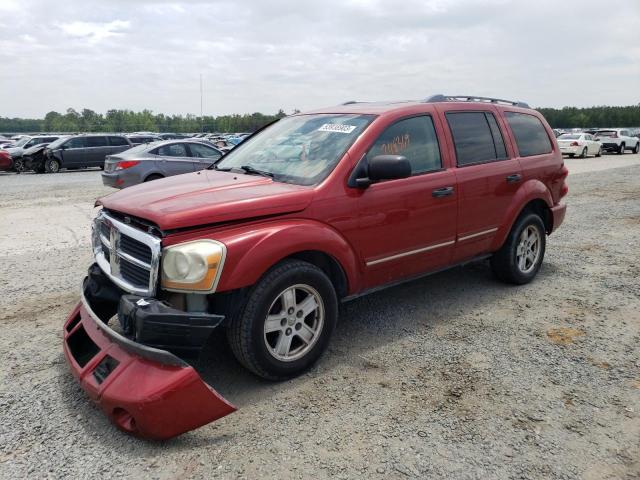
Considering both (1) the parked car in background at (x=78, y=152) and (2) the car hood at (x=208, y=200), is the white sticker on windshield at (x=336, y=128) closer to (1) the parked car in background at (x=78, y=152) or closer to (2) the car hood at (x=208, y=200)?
(2) the car hood at (x=208, y=200)

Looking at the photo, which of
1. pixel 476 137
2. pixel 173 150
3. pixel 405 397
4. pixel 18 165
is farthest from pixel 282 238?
pixel 18 165

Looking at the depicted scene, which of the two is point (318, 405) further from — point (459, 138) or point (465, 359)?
point (459, 138)

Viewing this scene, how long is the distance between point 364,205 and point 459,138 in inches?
55.0

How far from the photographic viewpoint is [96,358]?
3092 millimetres

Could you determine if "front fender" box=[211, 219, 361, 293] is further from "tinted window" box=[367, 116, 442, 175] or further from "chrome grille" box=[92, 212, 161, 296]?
"tinted window" box=[367, 116, 442, 175]

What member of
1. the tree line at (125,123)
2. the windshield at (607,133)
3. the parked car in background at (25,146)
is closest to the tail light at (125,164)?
the parked car in background at (25,146)

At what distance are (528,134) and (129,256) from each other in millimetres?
4220

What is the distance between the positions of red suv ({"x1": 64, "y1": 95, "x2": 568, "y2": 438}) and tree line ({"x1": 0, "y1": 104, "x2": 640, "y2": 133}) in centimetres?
7044

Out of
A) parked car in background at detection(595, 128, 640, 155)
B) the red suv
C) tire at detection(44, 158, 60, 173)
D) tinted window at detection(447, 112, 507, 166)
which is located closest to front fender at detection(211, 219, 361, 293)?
the red suv

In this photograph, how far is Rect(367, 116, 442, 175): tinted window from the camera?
4.02 metres

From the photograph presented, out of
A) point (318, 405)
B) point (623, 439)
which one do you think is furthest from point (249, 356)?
point (623, 439)

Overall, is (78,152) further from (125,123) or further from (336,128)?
(125,123)

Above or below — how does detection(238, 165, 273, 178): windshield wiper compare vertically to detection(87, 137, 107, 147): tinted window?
below

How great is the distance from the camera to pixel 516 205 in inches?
199
